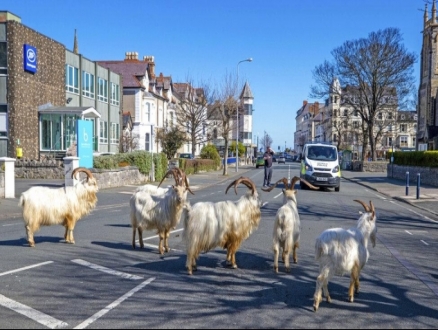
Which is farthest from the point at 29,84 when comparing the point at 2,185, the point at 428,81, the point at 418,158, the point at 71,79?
the point at 428,81

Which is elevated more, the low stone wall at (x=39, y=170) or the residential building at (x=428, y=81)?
the residential building at (x=428, y=81)

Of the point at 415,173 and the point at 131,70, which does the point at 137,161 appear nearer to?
the point at 415,173

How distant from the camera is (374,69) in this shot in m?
56.0

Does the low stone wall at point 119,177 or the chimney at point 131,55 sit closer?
the low stone wall at point 119,177

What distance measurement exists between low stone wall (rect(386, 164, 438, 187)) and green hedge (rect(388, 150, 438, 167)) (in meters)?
0.30

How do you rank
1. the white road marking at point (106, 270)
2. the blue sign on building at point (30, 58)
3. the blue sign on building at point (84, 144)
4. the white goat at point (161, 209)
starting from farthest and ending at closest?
the blue sign on building at point (30, 58), the blue sign on building at point (84, 144), the white goat at point (161, 209), the white road marking at point (106, 270)

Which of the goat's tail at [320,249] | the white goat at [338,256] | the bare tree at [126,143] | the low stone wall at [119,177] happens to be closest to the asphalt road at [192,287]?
the white goat at [338,256]

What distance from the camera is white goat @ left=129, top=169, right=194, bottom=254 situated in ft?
31.6

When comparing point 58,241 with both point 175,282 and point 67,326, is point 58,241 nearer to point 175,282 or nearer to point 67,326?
point 175,282

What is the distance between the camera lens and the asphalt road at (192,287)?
20.2ft

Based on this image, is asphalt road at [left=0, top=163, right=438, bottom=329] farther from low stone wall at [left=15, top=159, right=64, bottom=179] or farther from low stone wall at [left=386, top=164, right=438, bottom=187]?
low stone wall at [left=386, top=164, right=438, bottom=187]

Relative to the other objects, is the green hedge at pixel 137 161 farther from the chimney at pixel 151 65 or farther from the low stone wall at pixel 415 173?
the chimney at pixel 151 65

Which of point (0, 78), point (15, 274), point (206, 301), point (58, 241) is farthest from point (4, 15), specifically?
point (206, 301)

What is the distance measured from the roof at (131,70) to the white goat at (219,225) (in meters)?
49.8
